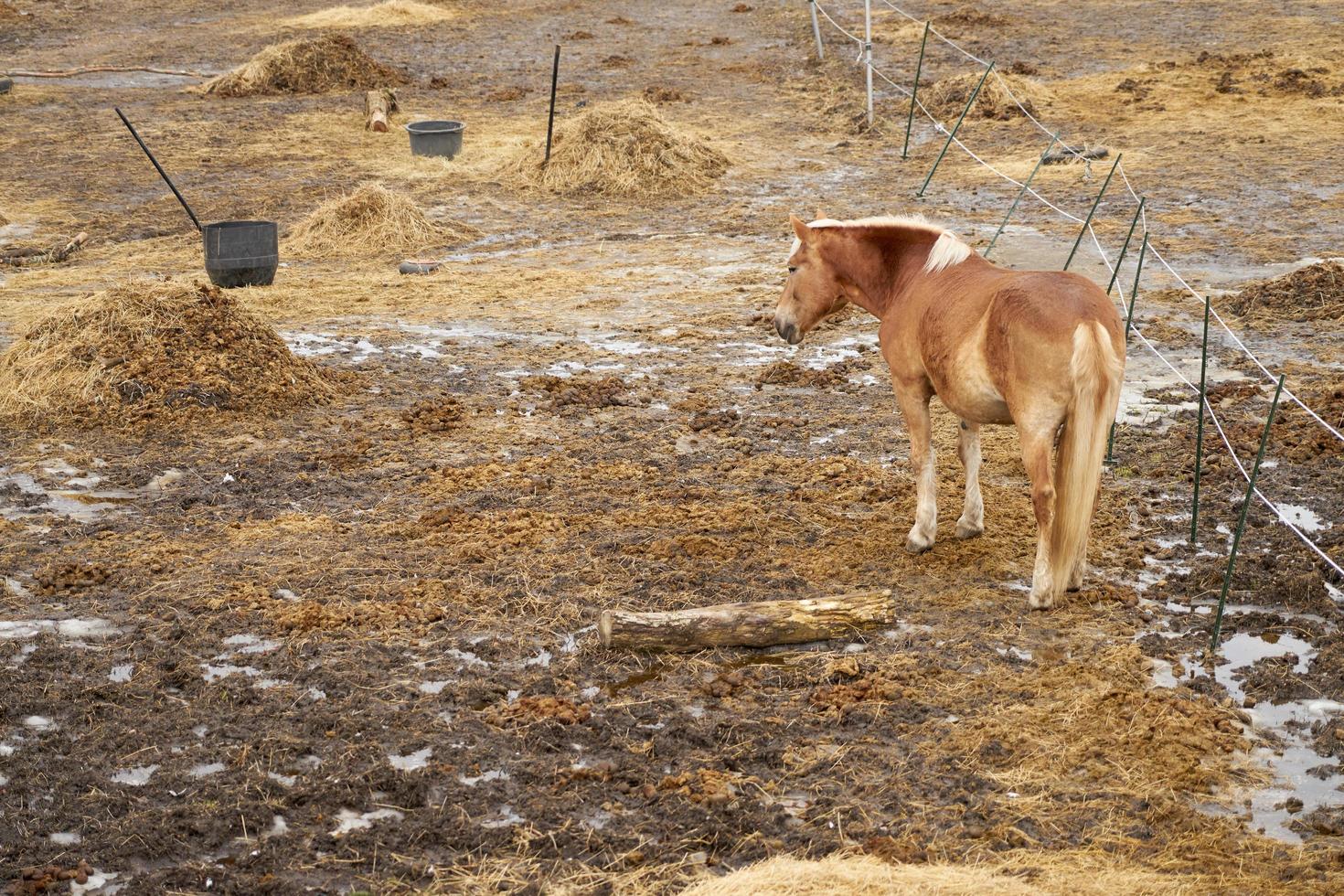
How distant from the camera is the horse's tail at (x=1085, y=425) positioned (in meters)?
5.18

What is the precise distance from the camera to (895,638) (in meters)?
5.51

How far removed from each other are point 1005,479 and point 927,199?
7.31 meters

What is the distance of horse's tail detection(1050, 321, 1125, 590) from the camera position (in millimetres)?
5176

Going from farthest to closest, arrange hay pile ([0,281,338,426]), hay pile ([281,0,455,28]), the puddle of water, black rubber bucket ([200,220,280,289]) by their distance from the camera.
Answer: hay pile ([281,0,455,28]) < black rubber bucket ([200,220,280,289]) < hay pile ([0,281,338,426]) < the puddle of water

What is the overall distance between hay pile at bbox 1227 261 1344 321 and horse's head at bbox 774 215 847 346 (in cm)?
463

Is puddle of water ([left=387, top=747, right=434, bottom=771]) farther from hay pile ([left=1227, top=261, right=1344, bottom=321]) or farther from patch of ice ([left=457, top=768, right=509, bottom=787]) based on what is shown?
hay pile ([left=1227, top=261, right=1344, bottom=321])

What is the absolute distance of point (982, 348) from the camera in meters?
5.58

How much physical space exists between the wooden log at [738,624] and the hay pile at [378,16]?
23935 millimetres

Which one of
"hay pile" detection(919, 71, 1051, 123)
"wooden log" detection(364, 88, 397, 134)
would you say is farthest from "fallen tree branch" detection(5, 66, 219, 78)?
"hay pile" detection(919, 71, 1051, 123)

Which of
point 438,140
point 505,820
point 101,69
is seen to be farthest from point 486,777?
point 101,69

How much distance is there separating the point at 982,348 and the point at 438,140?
12.4m

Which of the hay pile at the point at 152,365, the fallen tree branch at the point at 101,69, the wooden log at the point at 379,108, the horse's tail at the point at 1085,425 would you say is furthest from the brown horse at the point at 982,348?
the fallen tree branch at the point at 101,69

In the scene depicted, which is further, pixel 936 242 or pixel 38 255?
pixel 38 255

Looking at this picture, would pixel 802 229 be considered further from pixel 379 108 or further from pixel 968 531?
pixel 379 108
